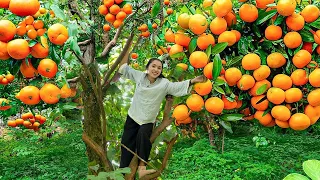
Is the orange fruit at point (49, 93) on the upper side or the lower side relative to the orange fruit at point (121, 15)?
lower

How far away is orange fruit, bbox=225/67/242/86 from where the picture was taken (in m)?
1.15

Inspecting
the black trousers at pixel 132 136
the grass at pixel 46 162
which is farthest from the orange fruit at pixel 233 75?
the grass at pixel 46 162

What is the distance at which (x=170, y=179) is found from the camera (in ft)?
7.97

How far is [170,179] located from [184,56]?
4.42 feet

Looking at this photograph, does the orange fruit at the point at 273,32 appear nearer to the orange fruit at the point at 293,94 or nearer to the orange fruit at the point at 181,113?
the orange fruit at the point at 293,94

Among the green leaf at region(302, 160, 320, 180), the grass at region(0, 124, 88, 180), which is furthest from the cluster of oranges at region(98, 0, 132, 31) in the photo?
the grass at region(0, 124, 88, 180)

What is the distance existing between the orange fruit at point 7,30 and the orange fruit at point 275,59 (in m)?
0.74

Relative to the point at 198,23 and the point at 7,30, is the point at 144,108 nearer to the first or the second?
the point at 198,23

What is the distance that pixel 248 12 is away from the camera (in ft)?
3.69

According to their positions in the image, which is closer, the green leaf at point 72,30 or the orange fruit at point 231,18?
the green leaf at point 72,30

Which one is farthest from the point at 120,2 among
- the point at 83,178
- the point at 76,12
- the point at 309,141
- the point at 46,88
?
the point at 309,141

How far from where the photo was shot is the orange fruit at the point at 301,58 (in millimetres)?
1130

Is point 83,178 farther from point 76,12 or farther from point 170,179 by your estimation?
point 76,12

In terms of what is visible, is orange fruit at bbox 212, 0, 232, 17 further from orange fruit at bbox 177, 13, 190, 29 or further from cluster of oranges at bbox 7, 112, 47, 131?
cluster of oranges at bbox 7, 112, 47, 131
